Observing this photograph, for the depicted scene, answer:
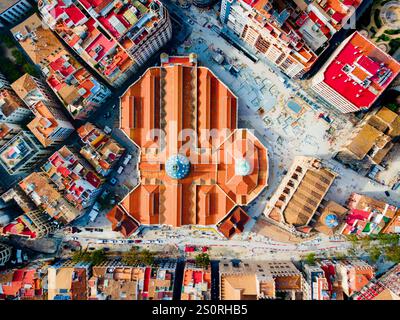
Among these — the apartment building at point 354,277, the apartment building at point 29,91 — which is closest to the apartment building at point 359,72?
→ the apartment building at point 354,277

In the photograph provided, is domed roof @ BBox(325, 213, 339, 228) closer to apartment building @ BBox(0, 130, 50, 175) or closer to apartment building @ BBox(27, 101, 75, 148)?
apartment building @ BBox(27, 101, 75, 148)

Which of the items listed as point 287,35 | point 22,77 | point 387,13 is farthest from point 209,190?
point 387,13

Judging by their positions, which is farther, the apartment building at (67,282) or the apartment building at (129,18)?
the apartment building at (67,282)

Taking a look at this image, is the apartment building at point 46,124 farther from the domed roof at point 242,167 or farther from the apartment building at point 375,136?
the apartment building at point 375,136

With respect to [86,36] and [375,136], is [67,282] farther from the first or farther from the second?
[375,136]

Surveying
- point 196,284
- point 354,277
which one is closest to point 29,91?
point 196,284
